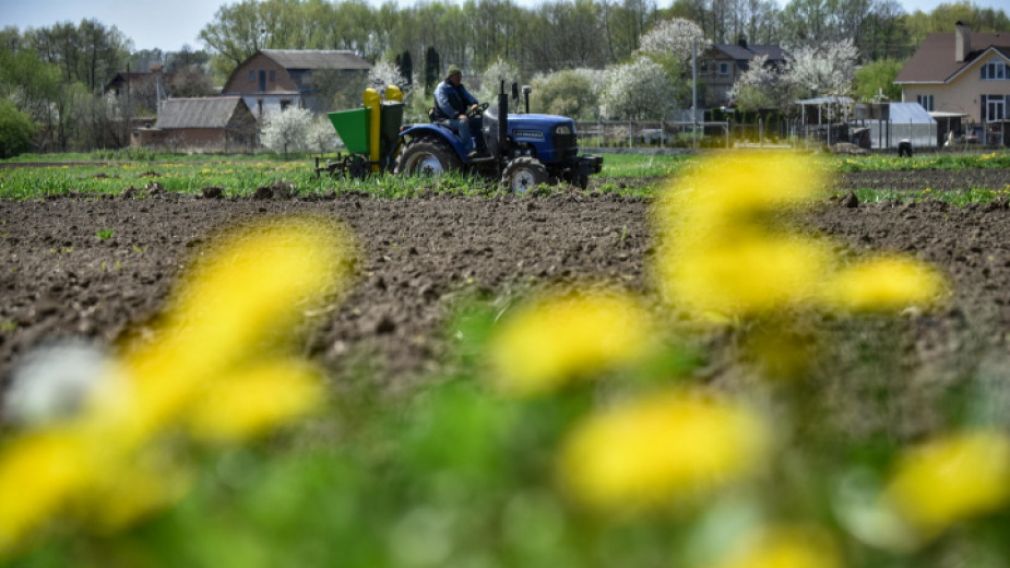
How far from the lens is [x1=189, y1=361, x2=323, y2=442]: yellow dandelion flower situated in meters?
1.66

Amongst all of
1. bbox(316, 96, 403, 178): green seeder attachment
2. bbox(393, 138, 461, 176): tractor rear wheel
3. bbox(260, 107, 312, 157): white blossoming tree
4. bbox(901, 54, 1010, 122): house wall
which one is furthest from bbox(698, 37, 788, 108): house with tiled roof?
bbox(393, 138, 461, 176): tractor rear wheel

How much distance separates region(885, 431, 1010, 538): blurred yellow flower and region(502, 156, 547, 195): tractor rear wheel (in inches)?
563

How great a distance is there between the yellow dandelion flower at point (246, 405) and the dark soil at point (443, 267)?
40.0 inches

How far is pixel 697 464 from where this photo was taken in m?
1.34

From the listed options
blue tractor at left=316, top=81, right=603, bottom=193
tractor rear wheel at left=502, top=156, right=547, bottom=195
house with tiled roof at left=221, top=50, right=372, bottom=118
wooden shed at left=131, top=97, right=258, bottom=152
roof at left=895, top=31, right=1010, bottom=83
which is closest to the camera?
tractor rear wheel at left=502, top=156, right=547, bottom=195

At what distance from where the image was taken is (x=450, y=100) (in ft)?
55.4

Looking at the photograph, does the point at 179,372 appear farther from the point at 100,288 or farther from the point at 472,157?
the point at 472,157

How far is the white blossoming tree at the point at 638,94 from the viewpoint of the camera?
65438 millimetres

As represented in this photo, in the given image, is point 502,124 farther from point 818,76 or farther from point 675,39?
point 675,39

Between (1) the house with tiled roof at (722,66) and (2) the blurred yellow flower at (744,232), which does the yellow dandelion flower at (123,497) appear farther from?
(1) the house with tiled roof at (722,66)

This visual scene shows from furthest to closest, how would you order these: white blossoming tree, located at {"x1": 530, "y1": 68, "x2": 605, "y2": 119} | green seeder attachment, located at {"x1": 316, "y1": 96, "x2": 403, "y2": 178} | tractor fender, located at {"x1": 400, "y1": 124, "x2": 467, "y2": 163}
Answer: white blossoming tree, located at {"x1": 530, "y1": 68, "x2": 605, "y2": 119} → green seeder attachment, located at {"x1": 316, "y1": 96, "x2": 403, "y2": 178} → tractor fender, located at {"x1": 400, "y1": 124, "x2": 467, "y2": 163}

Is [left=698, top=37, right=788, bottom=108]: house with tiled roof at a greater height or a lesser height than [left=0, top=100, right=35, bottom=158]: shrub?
greater

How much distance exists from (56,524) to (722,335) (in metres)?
2.05

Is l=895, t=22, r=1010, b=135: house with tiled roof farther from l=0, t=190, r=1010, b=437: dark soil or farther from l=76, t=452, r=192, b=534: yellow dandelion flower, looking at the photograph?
l=76, t=452, r=192, b=534: yellow dandelion flower
